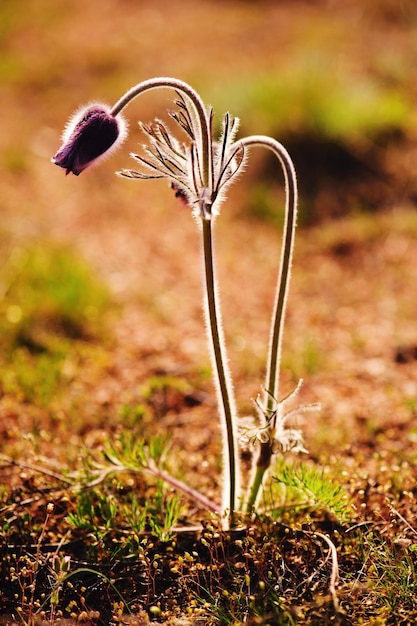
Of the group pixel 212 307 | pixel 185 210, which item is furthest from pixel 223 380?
pixel 185 210

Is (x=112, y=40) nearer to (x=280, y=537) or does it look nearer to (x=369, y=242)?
(x=369, y=242)

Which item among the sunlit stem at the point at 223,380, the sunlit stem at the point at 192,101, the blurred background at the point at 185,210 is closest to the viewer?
the sunlit stem at the point at 192,101

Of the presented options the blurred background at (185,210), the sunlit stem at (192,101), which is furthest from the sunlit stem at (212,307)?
the blurred background at (185,210)

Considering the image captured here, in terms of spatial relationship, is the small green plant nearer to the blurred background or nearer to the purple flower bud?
the purple flower bud

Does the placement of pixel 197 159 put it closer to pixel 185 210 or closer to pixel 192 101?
pixel 192 101

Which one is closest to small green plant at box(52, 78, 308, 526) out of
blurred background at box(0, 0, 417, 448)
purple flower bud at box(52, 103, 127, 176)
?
purple flower bud at box(52, 103, 127, 176)

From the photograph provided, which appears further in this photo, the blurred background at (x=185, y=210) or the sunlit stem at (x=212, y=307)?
the blurred background at (x=185, y=210)

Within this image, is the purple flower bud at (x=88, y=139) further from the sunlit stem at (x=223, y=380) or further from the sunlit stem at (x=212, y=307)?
the sunlit stem at (x=223, y=380)
